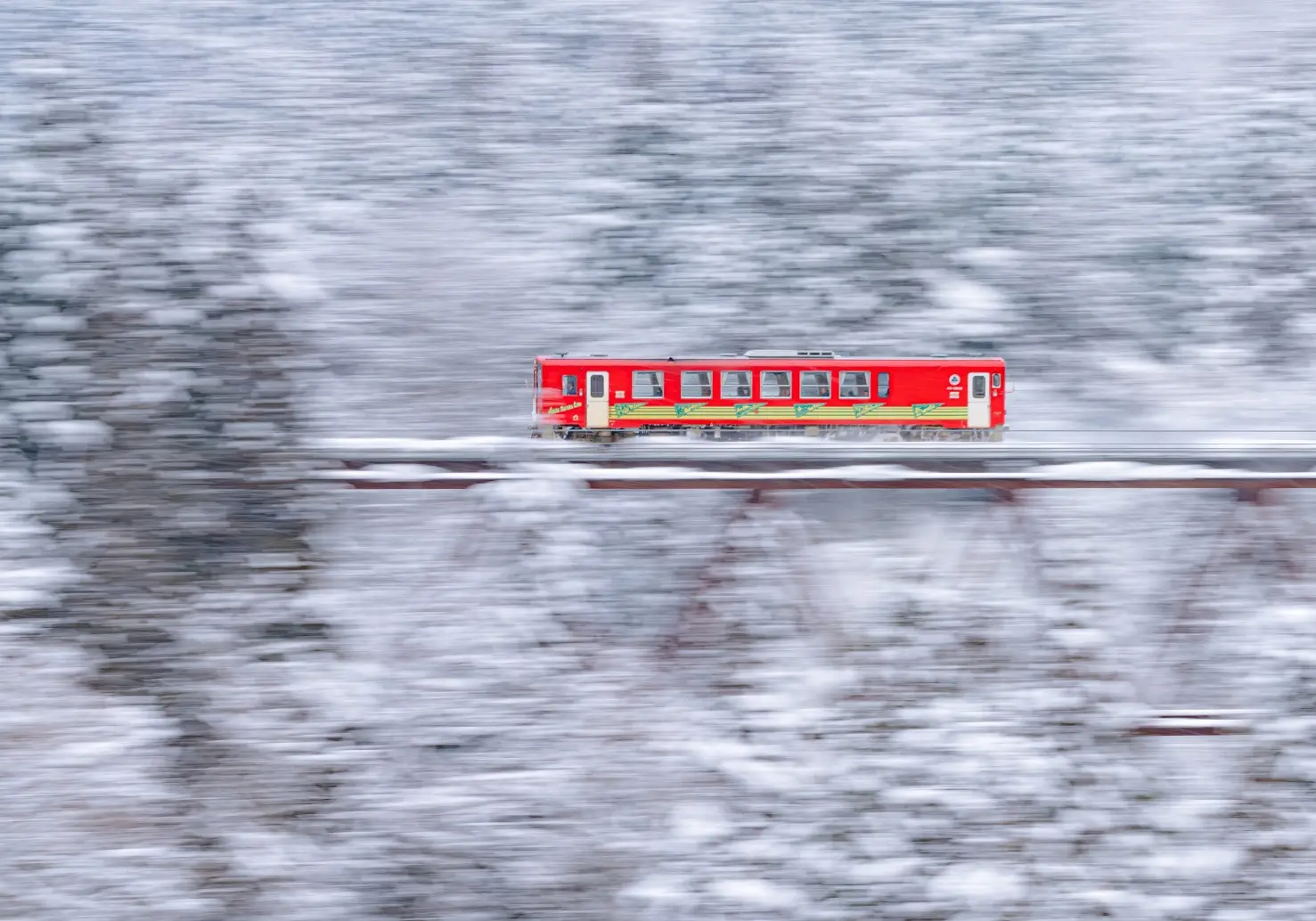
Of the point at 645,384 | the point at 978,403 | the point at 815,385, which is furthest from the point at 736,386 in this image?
the point at 978,403

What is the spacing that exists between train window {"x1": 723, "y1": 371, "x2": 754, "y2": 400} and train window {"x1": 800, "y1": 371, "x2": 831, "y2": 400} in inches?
19.5

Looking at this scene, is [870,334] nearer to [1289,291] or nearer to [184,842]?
[1289,291]

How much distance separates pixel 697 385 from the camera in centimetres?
933

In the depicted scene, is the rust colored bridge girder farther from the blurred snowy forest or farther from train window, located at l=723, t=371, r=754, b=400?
the blurred snowy forest

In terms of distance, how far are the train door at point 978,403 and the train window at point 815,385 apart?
1.36 m

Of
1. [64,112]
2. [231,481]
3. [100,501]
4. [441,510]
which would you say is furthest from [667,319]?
[64,112]

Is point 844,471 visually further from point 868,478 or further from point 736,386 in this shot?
point 736,386

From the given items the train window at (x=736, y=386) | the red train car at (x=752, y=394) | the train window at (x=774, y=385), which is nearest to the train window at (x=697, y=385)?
the red train car at (x=752, y=394)

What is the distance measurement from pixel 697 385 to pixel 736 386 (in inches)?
14.5

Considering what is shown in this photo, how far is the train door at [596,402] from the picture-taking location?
9242 mm

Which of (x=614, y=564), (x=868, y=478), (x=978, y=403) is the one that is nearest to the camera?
(x=868, y=478)

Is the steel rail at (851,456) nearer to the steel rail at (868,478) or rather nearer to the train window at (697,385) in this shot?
the steel rail at (868,478)

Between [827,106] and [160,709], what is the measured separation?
13.0 meters

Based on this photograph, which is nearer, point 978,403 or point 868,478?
point 868,478
